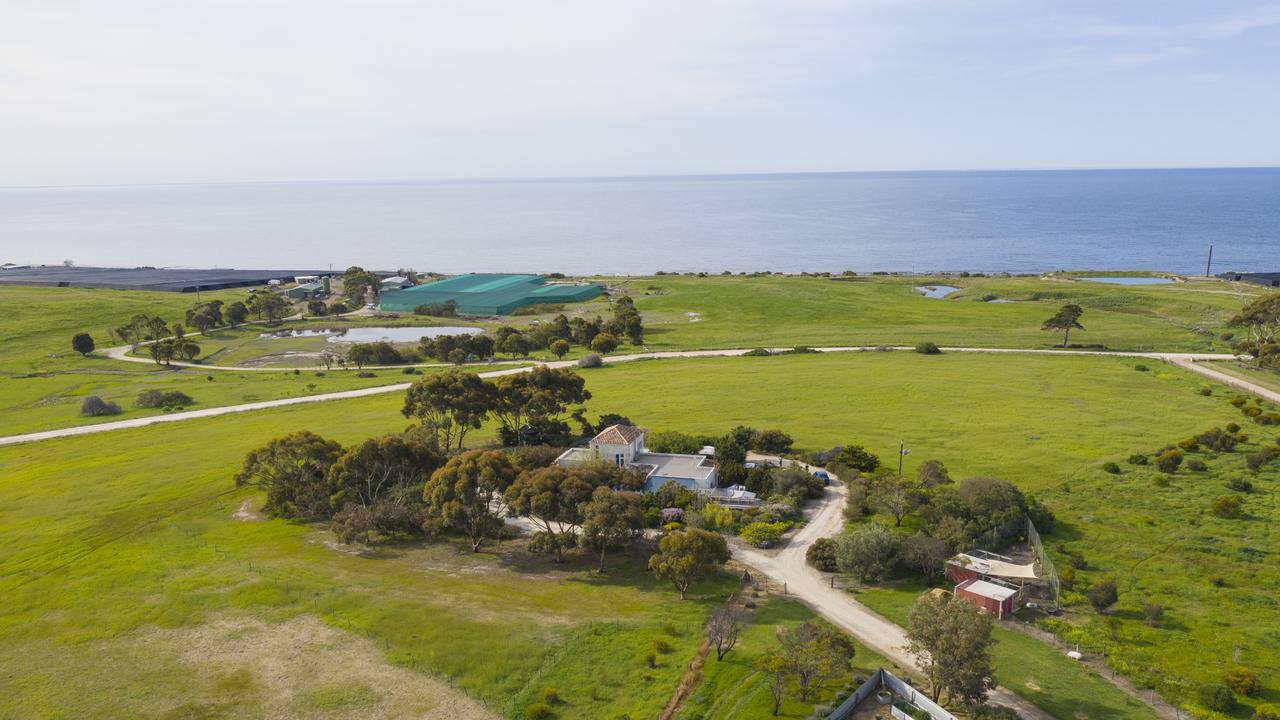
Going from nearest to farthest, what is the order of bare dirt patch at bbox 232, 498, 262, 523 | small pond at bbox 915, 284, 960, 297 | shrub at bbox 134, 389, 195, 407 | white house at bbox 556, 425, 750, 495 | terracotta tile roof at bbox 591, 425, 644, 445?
bare dirt patch at bbox 232, 498, 262, 523 → white house at bbox 556, 425, 750, 495 → terracotta tile roof at bbox 591, 425, 644, 445 → shrub at bbox 134, 389, 195, 407 → small pond at bbox 915, 284, 960, 297

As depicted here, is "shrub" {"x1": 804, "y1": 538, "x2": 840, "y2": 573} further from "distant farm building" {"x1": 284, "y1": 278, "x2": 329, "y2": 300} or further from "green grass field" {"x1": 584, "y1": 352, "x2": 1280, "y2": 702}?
"distant farm building" {"x1": 284, "y1": 278, "x2": 329, "y2": 300}

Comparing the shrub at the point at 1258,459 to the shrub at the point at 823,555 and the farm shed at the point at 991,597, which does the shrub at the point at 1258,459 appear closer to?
the farm shed at the point at 991,597

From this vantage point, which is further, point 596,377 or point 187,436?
point 596,377

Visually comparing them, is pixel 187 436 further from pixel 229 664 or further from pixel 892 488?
pixel 892 488

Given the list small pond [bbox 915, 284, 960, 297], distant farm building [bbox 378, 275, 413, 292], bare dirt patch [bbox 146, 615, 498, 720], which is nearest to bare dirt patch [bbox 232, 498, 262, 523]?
bare dirt patch [bbox 146, 615, 498, 720]

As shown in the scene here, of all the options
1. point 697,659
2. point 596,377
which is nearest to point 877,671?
point 697,659

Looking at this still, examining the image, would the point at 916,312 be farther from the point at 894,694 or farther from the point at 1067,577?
the point at 894,694
